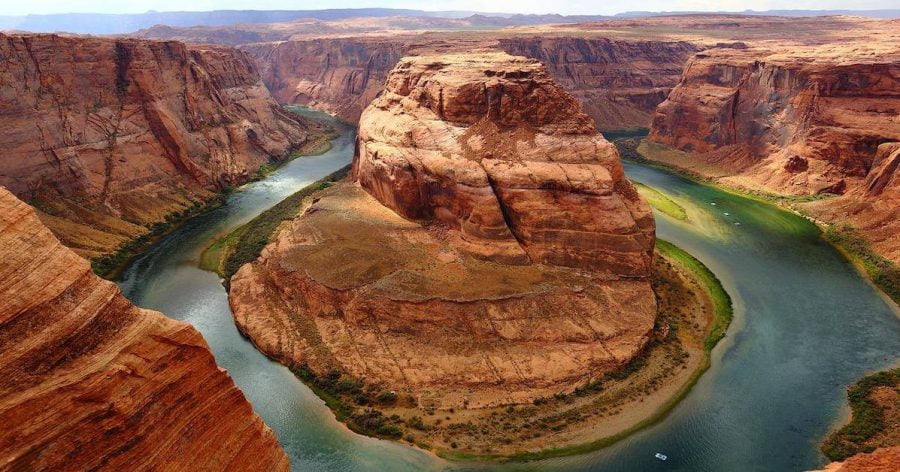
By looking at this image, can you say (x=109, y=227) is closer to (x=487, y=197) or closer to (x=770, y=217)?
(x=487, y=197)

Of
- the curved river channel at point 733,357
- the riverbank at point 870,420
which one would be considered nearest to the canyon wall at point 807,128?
the curved river channel at point 733,357

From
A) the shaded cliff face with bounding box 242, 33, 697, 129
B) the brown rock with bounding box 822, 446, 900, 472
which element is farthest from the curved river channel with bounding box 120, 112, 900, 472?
the shaded cliff face with bounding box 242, 33, 697, 129

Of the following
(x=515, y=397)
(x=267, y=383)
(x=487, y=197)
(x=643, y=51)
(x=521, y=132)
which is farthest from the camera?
(x=643, y=51)

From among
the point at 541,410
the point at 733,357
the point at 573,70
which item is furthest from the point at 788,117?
the point at 541,410

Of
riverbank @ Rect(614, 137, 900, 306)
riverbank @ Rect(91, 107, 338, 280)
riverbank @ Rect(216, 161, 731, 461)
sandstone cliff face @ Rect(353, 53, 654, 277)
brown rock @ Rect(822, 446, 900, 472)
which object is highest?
sandstone cliff face @ Rect(353, 53, 654, 277)

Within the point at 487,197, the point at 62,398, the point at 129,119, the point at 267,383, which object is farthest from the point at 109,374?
the point at 129,119

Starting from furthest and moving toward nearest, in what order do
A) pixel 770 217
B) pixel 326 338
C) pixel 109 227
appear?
pixel 770 217 → pixel 109 227 → pixel 326 338

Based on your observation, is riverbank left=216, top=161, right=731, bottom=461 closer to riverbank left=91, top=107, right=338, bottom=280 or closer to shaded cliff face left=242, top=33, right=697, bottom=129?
riverbank left=91, top=107, right=338, bottom=280
